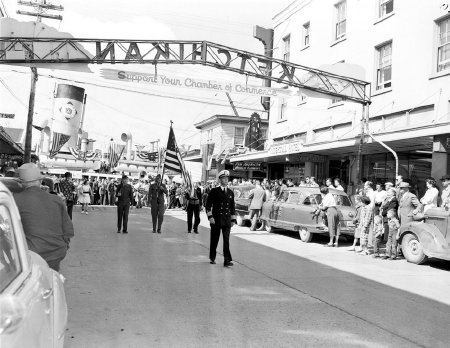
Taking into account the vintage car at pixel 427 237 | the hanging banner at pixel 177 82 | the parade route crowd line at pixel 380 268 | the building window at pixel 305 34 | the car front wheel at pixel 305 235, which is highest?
the building window at pixel 305 34

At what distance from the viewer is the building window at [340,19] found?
2090 centimetres

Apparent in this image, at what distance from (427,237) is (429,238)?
54 mm

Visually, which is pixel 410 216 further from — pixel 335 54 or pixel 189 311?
pixel 335 54

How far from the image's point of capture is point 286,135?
2511cm

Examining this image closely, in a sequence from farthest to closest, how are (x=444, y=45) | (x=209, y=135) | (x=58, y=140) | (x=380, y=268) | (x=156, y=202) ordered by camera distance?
(x=209, y=135)
(x=58, y=140)
(x=444, y=45)
(x=156, y=202)
(x=380, y=268)

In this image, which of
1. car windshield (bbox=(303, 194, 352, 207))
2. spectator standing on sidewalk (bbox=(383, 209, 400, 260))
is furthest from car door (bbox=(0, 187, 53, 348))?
car windshield (bbox=(303, 194, 352, 207))

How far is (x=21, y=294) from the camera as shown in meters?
2.28

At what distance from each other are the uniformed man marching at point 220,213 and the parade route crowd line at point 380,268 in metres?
0.73

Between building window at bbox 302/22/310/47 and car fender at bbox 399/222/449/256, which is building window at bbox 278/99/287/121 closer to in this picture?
building window at bbox 302/22/310/47

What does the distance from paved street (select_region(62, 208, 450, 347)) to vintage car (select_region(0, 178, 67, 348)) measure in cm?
186

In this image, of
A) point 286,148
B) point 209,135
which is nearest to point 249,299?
point 286,148

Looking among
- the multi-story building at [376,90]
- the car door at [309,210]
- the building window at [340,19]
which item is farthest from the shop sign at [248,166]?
the car door at [309,210]

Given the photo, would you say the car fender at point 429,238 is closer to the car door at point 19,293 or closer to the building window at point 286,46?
the car door at point 19,293

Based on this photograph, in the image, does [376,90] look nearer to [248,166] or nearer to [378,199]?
[378,199]
